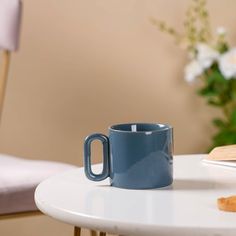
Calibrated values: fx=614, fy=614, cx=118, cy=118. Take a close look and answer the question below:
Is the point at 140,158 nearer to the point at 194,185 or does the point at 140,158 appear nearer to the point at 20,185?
the point at 194,185

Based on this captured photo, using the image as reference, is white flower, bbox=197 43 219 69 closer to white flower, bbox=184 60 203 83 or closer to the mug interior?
white flower, bbox=184 60 203 83

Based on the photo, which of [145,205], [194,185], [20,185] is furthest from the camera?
[20,185]

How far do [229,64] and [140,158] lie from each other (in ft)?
3.97

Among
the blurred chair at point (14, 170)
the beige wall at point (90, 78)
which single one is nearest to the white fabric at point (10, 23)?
the blurred chair at point (14, 170)

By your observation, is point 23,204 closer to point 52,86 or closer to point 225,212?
point 225,212

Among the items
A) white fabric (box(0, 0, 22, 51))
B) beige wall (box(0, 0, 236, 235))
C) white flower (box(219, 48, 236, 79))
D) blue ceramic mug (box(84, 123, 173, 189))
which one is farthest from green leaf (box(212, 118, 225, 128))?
blue ceramic mug (box(84, 123, 173, 189))

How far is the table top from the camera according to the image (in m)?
0.65

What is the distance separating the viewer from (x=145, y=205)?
0.74 meters

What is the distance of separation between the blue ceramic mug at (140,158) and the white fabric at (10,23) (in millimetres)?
831

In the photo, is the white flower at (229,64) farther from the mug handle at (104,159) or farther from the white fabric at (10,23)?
the mug handle at (104,159)

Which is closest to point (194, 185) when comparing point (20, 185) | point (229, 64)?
point (20, 185)

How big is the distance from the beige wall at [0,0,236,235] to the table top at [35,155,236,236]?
1.04 meters

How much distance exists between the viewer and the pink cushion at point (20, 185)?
1.22m

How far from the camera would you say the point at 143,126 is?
920mm
